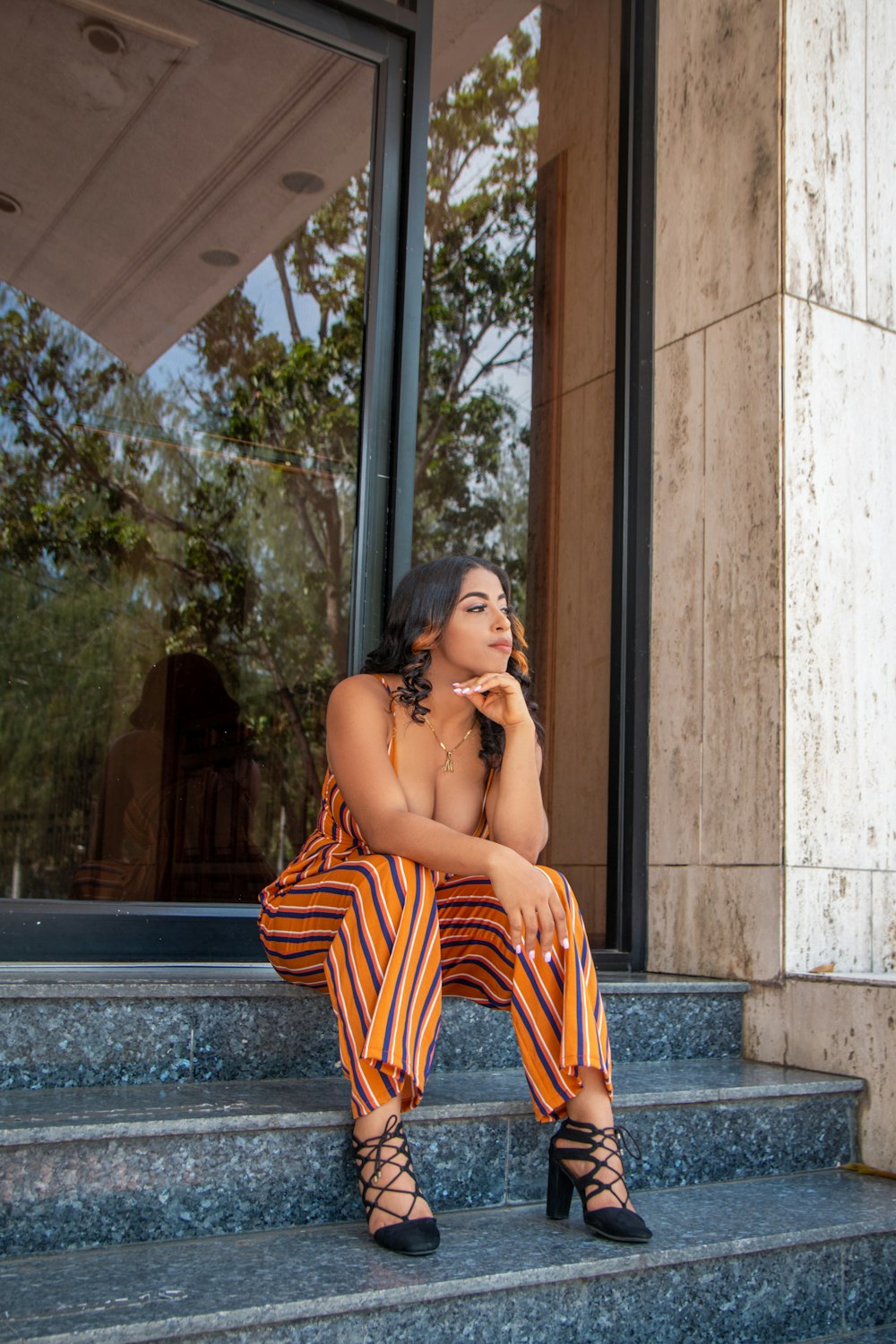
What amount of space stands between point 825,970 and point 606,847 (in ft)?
2.49

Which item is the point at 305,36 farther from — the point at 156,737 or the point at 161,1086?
the point at 156,737

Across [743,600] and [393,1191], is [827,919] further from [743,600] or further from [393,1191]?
[393,1191]

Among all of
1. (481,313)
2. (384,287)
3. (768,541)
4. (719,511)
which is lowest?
(768,541)

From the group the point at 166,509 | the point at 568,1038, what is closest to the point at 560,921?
the point at 568,1038

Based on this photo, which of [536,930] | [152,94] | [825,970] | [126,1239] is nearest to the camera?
[126,1239]

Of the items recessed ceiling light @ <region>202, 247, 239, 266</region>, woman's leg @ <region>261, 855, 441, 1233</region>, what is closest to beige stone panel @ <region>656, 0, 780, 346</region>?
woman's leg @ <region>261, 855, 441, 1233</region>

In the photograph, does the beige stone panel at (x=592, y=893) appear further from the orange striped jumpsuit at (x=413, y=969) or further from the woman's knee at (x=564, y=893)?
the woman's knee at (x=564, y=893)

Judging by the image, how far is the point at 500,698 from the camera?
2.26 metres

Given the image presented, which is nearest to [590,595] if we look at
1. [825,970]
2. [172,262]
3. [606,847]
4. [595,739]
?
[595,739]

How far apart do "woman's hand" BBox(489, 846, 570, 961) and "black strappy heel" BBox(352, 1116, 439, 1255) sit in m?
0.34

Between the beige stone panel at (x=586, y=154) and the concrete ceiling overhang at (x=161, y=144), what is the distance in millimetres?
256

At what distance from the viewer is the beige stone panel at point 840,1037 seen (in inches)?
97.9

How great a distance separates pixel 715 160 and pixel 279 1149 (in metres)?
2.79

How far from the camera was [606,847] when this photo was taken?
3.40 m
